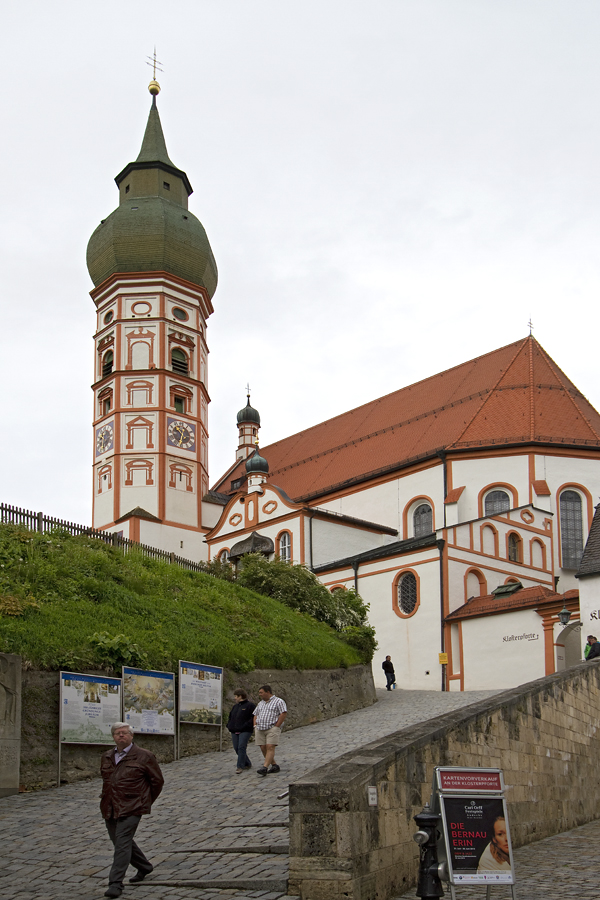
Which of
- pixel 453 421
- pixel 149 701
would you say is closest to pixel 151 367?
pixel 453 421

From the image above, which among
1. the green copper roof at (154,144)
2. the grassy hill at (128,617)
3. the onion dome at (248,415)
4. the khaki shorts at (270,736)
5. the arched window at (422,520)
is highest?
the green copper roof at (154,144)

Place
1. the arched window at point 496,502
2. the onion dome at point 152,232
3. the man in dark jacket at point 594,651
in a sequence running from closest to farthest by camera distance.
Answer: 1. the man in dark jacket at point 594,651
2. the arched window at point 496,502
3. the onion dome at point 152,232

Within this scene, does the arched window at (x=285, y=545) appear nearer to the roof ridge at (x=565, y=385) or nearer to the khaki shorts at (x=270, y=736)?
the roof ridge at (x=565, y=385)

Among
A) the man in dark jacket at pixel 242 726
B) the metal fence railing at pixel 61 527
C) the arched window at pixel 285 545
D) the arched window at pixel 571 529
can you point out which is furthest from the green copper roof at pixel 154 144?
the man in dark jacket at pixel 242 726

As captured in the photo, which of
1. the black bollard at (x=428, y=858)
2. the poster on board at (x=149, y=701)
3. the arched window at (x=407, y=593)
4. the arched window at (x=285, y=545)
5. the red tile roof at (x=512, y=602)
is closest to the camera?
the black bollard at (x=428, y=858)

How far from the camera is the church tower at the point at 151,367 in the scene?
50.4 meters

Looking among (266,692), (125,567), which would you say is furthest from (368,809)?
(125,567)

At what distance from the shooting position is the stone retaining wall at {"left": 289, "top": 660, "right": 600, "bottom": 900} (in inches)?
330

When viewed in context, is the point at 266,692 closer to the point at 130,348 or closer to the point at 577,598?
the point at 577,598

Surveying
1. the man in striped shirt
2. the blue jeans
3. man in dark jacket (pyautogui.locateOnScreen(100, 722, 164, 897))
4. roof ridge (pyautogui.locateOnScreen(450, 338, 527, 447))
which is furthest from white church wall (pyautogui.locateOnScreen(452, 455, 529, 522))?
man in dark jacket (pyautogui.locateOnScreen(100, 722, 164, 897))

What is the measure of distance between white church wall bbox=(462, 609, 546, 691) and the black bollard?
882 inches

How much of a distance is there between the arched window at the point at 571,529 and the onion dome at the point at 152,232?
23818 millimetres

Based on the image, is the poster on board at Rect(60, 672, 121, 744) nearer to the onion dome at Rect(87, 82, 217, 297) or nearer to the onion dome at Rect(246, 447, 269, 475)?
the onion dome at Rect(246, 447, 269, 475)

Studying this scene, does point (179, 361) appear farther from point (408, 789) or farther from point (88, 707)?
point (408, 789)
